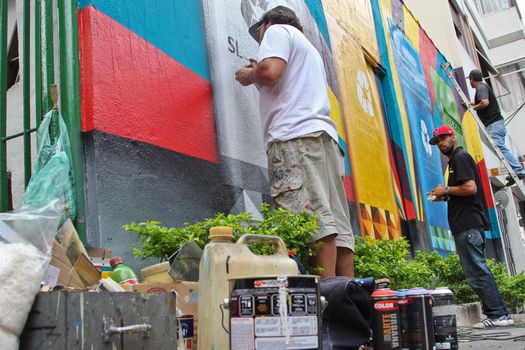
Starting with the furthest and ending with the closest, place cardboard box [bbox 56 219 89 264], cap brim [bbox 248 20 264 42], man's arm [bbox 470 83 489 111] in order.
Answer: man's arm [bbox 470 83 489 111], cap brim [bbox 248 20 264 42], cardboard box [bbox 56 219 89 264]

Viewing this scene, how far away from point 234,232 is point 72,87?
3.88ft

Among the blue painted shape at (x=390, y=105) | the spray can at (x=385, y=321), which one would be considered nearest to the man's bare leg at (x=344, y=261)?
the spray can at (x=385, y=321)

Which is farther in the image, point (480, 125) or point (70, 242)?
point (480, 125)

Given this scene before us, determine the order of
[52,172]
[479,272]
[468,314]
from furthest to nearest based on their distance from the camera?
1. [468,314]
2. [479,272]
3. [52,172]

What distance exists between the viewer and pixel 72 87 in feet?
9.75

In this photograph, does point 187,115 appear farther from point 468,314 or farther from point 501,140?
point 501,140

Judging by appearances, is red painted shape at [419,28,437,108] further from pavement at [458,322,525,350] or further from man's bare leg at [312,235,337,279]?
man's bare leg at [312,235,337,279]

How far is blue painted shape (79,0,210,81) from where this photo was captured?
3355 millimetres

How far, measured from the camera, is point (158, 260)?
3.13 metres

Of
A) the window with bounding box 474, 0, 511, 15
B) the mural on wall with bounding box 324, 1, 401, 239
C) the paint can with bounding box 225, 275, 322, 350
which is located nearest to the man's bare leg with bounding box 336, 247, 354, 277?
the paint can with bounding box 225, 275, 322, 350

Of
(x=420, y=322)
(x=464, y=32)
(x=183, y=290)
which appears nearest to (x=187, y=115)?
(x=183, y=290)

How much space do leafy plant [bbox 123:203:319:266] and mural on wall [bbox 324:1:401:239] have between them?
3.35 m

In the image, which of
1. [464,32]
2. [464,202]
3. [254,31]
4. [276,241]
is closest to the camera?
[276,241]

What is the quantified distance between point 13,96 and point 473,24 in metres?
16.9
